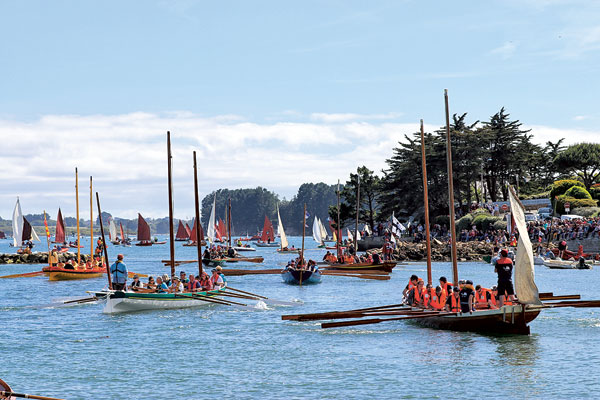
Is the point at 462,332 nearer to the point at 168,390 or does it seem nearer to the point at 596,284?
the point at 168,390

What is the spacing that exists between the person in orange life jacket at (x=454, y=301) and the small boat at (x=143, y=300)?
13377mm

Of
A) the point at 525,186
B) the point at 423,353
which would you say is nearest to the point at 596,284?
the point at 423,353

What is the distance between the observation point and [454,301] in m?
28.0

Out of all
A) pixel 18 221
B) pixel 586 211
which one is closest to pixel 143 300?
pixel 586 211

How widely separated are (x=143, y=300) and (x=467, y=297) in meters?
15.9

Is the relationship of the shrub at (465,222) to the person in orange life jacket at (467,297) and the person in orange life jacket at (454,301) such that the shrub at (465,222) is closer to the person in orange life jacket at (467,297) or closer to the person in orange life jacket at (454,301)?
the person in orange life jacket at (454,301)

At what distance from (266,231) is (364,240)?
6094cm

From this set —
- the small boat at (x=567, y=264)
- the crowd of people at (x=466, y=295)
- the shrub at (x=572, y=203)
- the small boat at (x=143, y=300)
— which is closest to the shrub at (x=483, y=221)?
the shrub at (x=572, y=203)

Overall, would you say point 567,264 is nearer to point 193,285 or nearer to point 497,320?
point 193,285

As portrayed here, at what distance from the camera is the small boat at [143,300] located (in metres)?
34.9

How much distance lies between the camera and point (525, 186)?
380 feet

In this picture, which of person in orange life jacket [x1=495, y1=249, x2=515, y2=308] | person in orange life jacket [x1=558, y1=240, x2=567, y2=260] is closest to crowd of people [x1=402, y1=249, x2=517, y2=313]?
person in orange life jacket [x1=495, y1=249, x2=515, y2=308]

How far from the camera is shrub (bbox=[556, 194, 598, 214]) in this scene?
3600 inches

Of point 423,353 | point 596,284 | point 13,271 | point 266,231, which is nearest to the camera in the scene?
point 423,353
